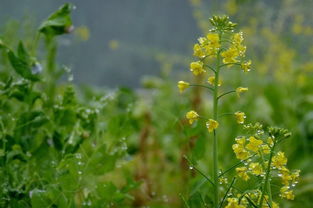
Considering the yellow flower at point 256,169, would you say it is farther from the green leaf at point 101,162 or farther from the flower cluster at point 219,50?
the green leaf at point 101,162

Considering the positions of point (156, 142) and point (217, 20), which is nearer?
point (217, 20)

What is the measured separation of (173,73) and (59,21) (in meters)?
3.34

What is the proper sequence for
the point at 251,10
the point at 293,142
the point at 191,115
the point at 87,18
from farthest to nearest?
the point at 87,18, the point at 251,10, the point at 293,142, the point at 191,115

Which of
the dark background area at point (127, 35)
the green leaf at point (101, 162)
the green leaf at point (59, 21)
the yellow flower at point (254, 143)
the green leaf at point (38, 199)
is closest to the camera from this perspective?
the yellow flower at point (254, 143)

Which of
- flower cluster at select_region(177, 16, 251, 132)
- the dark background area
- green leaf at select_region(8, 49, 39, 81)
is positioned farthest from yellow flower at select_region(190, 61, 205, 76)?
the dark background area

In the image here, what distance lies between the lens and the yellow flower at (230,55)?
27.2 inches

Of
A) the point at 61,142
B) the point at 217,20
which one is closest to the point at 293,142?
the point at 61,142

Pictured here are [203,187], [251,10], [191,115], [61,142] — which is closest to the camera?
[191,115]

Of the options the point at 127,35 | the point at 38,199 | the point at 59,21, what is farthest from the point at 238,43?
the point at 127,35

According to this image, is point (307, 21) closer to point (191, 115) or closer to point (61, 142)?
point (61, 142)

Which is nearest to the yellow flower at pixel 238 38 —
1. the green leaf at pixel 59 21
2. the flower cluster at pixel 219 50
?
the flower cluster at pixel 219 50

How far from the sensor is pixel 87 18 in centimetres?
432

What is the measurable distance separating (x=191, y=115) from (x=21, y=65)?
45 cm

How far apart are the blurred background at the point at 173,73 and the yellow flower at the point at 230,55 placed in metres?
0.20
